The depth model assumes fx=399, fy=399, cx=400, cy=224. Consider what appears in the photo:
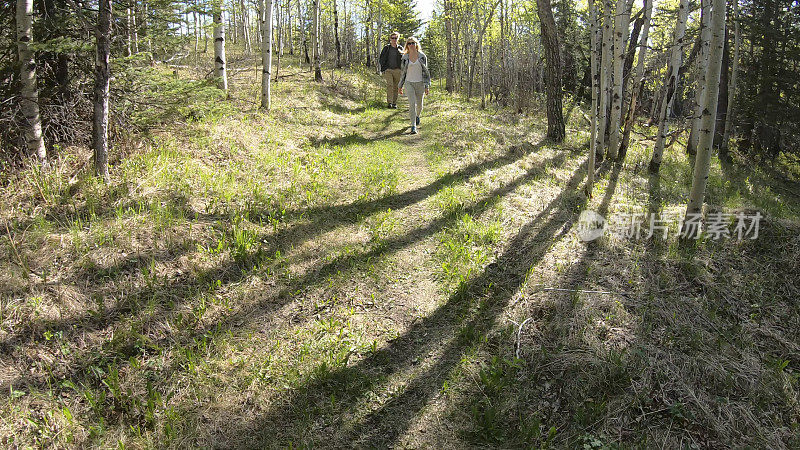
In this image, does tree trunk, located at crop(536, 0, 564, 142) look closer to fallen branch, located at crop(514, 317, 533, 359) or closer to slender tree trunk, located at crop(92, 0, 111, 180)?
fallen branch, located at crop(514, 317, 533, 359)

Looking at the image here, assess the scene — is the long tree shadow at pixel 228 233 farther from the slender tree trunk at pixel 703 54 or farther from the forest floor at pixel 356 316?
the slender tree trunk at pixel 703 54

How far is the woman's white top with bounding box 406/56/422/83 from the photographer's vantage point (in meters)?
10.3

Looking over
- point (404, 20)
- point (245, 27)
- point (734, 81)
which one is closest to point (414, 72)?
point (734, 81)

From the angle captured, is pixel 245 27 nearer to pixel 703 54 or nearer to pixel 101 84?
pixel 101 84

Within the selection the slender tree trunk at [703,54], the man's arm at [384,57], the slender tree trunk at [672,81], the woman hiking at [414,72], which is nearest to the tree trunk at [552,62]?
the slender tree trunk at [672,81]

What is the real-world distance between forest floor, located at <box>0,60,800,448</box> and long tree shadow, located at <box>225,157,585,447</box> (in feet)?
0.06

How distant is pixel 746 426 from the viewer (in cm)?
295

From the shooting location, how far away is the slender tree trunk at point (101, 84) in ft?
14.3

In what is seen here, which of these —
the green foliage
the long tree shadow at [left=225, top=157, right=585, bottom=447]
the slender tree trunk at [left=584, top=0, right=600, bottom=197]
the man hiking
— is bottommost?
the long tree shadow at [left=225, top=157, right=585, bottom=447]

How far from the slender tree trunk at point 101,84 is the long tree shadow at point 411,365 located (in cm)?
375

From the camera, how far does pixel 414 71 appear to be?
33.7 feet

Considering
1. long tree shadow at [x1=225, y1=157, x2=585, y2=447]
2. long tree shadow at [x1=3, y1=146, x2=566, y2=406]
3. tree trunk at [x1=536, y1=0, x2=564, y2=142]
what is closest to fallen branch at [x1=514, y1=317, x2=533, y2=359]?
long tree shadow at [x1=225, y1=157, x2=585, y2=447]

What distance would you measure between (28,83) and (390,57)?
33.6 ft

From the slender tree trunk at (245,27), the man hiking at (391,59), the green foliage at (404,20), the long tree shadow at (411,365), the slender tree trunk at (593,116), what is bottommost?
the long tree shadow at (411,365)
